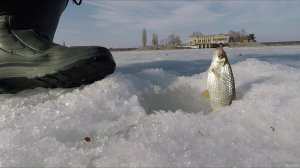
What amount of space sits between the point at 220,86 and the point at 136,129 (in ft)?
2.07

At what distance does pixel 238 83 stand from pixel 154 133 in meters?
1.03

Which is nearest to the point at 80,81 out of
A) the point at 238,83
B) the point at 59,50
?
the point at 59,50

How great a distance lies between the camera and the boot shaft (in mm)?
2109

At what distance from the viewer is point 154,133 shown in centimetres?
135

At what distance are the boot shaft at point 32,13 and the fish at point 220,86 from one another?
3.47 feet

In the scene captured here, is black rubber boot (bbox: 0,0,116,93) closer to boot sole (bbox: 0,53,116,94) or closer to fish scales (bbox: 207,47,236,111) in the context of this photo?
boot sole (bbox: 0,53,116,94)

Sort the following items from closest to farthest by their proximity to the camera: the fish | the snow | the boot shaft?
1. the snow
2. the fish
3. the boot shaft

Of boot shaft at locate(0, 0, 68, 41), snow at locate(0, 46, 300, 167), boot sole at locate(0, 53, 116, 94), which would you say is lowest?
snow at locate(0, 46, 300, 167)

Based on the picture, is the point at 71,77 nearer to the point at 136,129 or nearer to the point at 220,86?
the point at 136,129

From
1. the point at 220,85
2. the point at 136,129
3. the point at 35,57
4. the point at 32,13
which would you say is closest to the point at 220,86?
the point at 220,85

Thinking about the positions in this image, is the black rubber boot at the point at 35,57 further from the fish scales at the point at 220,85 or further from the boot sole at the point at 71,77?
the fish scales at the point at 220,85

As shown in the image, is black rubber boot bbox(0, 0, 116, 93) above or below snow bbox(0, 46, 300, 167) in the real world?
above

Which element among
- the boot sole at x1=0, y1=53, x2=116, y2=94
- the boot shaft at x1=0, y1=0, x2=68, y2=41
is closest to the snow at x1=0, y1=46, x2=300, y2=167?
the boot sole at x1=0, y1=53, x2=116, y2=94

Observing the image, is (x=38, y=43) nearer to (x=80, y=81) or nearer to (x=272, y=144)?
(x=80, y=81)
